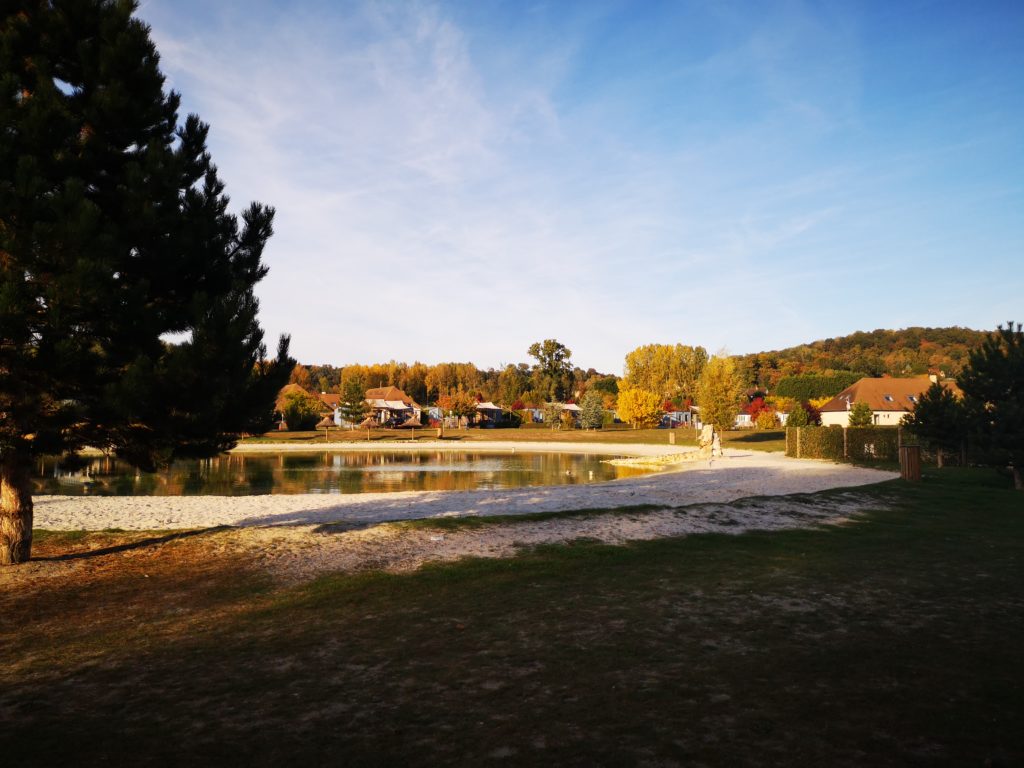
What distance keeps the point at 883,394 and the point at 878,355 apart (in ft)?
219

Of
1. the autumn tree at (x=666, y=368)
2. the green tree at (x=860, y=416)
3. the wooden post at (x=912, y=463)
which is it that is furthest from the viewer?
the autumn tree at (x=666, y=368)

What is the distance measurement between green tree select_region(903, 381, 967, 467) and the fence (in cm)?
398

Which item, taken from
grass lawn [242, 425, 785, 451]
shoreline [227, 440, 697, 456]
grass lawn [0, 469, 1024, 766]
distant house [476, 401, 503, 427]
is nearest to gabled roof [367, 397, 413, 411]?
distant house [476, 401, 503, 427]

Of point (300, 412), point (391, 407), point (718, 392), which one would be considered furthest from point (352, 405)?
point (718, 392)

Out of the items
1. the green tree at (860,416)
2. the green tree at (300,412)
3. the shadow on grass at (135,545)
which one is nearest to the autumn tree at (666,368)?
the green tree at (300,412)

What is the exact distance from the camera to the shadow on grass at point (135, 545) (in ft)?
32.4

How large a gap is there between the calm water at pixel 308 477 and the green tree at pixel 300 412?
32139mm

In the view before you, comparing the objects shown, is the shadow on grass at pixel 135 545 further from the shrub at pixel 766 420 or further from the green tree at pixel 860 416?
the shrub at pixel 766 420

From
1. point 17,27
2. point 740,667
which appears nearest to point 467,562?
point 740,667

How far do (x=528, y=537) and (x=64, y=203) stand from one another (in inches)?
330

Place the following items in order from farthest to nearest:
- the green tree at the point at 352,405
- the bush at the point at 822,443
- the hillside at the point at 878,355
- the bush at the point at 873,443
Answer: the hillside at the point at 878,355, the green tree at the point at 352,405, the bush at the point at 822,443, the bush at the point at 873,443

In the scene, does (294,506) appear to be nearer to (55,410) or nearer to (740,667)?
(55,410)

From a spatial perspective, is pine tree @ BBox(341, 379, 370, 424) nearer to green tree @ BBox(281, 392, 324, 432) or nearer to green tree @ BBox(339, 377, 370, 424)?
green tree @ BBox(339, 377, 370, 424)

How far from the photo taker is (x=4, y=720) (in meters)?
4.38
